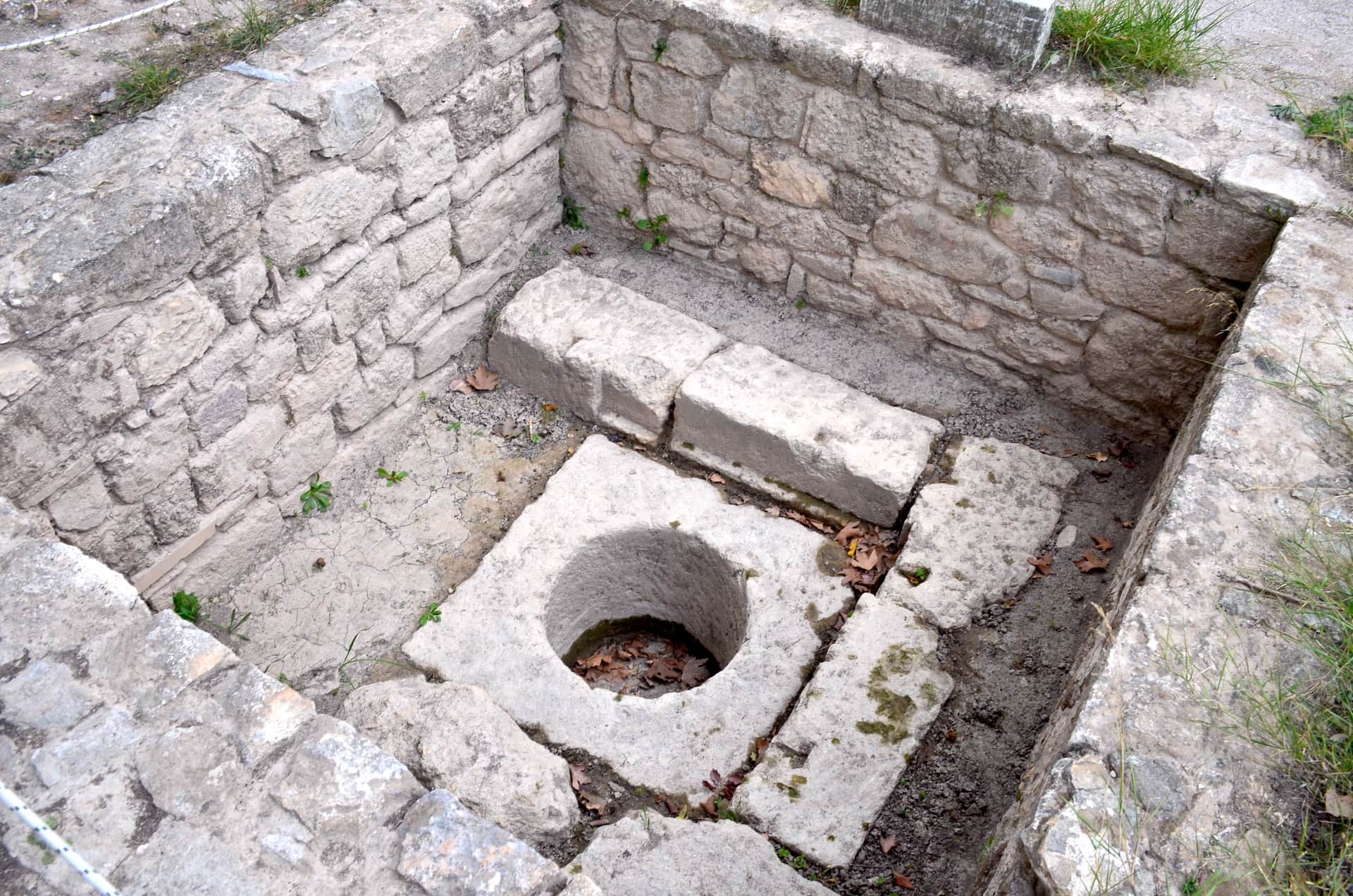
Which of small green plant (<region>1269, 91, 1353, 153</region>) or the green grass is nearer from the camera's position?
small green plant (<region>1269, 91, 1353, 153</region>)

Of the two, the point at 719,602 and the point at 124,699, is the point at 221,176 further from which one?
the point at 719,602

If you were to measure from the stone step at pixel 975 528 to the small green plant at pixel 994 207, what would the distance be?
0.84 m

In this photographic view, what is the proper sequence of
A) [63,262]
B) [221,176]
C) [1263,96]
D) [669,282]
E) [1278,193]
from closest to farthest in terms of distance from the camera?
[63,262] < [221,176] < [1278,193] < [1263,96] < [669,282]

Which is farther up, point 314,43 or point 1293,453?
point 314,43

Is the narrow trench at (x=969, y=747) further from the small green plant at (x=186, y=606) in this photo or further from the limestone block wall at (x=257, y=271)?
the limestone block wall at (x=257, y=271)

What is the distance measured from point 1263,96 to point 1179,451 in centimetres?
151

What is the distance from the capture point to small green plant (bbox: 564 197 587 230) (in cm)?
496

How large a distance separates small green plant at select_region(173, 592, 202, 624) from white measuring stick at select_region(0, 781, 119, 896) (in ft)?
5.62

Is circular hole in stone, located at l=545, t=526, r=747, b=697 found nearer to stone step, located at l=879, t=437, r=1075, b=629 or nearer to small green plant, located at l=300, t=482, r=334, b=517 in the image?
stone step, located at l=879, t=437, r=1075, b=629

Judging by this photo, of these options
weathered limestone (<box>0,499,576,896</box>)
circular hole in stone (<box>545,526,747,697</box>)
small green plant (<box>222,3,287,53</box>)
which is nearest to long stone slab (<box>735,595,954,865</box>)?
circular hole in stone (<box>545,526,747,697</box>)

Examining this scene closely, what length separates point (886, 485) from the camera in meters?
3.90

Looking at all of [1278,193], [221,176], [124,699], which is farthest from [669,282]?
[124,699]

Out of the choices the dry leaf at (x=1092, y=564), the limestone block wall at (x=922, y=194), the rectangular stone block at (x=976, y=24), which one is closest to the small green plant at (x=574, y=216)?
the limestone block wall at (x=922, y=194)

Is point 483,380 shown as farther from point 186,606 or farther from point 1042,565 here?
point 1042,565
